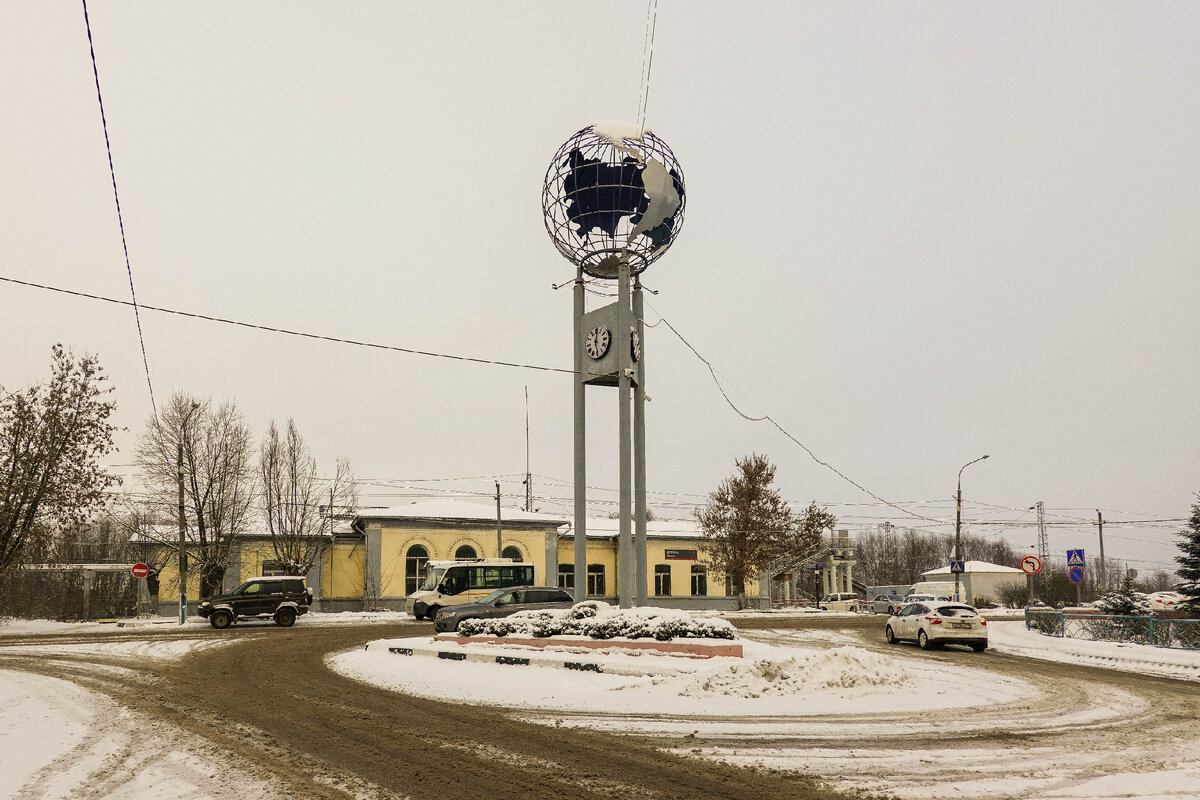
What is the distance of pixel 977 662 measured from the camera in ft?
64.7

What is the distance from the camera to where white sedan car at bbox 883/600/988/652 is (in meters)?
23.2

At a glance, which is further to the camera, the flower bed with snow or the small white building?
the small white building

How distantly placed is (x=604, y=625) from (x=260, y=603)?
2139cm

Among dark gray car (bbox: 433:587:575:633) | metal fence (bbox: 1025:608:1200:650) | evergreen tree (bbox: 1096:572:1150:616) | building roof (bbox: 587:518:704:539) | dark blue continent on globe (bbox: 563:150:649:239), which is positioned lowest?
metal fence (bbox: 1025:608:1200:650)

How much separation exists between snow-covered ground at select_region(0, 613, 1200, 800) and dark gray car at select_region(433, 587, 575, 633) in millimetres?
5053

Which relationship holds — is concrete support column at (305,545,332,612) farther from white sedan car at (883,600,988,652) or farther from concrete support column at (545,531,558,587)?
white sedan car at (883,600,988,652)

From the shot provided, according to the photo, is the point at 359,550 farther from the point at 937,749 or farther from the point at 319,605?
the point at 937,749

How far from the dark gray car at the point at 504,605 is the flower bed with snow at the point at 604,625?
388 centimetres

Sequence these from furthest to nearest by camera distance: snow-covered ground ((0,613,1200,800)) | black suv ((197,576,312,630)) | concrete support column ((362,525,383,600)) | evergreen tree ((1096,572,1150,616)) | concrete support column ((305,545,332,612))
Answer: concrete support column ((305,545,332,612)) → concrete support column ((362,525,383,600)) → black suv ((197,576,312,630)) → evergreen tree ((1096,572,1150,616)) → snow-covered ground ((0,613,1200,800))

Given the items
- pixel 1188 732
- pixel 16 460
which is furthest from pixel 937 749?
pixel 16 460

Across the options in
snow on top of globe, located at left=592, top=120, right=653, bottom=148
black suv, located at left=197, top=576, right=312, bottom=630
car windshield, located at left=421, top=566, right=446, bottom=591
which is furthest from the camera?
car windshield, located at left=421, top=566, right=446, bottom=591

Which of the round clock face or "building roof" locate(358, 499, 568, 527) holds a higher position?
the round clock face

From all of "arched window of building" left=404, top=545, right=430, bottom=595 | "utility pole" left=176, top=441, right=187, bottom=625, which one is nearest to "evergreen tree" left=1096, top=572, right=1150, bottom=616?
"arched window of building" left=404, top=545, right=430, bottom=595

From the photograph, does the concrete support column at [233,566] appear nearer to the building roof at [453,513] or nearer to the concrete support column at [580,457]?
the building roof at [453,513]
